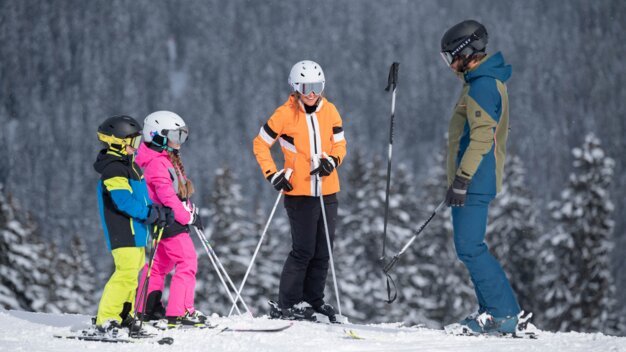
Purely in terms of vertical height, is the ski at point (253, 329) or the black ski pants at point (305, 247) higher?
the black ski pants at point (305, 247)

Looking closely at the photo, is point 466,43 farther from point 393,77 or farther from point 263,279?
point 263,279

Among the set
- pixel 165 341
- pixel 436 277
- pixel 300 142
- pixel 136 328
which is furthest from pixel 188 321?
pixel 436 277

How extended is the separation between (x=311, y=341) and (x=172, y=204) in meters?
1.87

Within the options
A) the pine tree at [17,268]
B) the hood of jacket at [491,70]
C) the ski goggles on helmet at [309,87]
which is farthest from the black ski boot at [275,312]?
the pine tree at [17,268]

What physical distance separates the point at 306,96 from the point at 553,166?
194355mm

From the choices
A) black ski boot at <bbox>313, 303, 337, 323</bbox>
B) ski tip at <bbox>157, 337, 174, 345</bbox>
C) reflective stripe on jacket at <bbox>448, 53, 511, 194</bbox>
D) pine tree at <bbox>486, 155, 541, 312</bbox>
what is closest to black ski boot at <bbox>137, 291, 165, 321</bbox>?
ski tip at <bbox>157, 337, 174, 345</bbox>

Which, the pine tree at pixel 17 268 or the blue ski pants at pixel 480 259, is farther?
the pine tree at pixel 17 268

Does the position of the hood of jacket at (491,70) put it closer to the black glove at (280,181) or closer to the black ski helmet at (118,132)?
the black glove at (280,181)

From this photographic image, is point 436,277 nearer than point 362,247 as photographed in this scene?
No

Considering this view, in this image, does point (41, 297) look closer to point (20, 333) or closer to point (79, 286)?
point (79, 286)

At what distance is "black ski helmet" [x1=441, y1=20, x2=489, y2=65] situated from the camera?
7363 mm

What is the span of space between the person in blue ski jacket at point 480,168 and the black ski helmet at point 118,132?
2850 millimetres

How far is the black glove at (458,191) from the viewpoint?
712 cm

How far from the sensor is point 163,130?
785 cm
